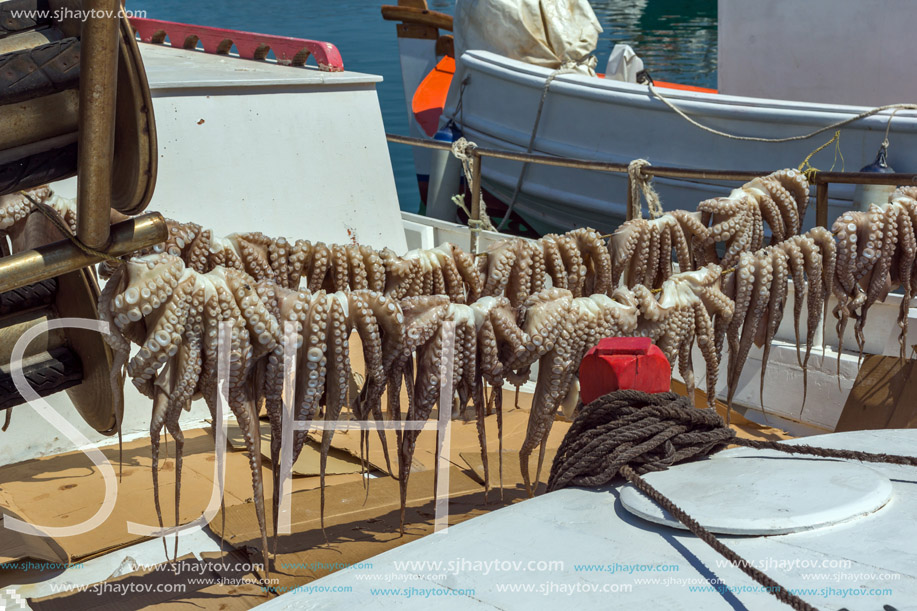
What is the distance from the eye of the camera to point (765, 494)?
6.57ft

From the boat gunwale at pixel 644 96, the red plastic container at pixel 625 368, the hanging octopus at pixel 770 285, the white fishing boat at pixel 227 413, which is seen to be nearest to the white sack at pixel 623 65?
the boat gunwale at pixel 644 96

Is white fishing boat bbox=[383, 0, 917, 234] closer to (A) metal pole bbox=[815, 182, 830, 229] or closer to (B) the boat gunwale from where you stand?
(B) the boat gunwale

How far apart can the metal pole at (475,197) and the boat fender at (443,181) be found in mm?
4698

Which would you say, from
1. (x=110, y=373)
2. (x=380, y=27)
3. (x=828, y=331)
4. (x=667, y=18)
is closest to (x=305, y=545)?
(x=110, y=373)

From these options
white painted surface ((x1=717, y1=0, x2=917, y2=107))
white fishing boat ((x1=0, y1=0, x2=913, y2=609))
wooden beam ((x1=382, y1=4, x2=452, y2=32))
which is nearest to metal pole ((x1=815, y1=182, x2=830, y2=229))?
white fishing boat ((x1=0, y1=0, x2=913, y2=609))

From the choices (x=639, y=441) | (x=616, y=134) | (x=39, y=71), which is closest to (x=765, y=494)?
(x=639, y=441)

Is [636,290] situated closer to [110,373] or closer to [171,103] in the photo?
[110,373]

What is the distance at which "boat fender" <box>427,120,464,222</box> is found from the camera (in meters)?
9.96

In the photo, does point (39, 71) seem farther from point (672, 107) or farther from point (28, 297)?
point (672, 107)

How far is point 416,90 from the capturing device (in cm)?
1304

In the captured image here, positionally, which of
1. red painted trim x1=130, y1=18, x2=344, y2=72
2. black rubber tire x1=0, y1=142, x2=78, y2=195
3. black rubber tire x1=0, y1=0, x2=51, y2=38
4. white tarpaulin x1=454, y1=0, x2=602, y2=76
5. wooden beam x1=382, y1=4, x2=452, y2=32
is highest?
wooden beam x1=382, y1=4, x2=452, y2=32

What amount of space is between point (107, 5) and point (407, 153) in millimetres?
17426

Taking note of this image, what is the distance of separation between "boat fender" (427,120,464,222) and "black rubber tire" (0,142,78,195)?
330 inches

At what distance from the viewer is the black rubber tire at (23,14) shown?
163 centimetres
